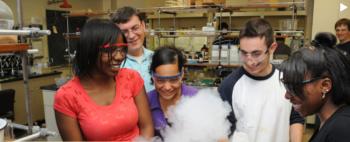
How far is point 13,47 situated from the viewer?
0.96 meters

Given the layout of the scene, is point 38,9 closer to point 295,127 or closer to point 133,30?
point 133,30

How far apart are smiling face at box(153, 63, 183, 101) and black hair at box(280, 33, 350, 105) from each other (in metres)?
0.41

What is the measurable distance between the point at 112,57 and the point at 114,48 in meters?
0.03

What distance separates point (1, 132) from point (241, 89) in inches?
34.0

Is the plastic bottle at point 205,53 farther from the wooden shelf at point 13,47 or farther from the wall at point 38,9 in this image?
the wall at point 38,9

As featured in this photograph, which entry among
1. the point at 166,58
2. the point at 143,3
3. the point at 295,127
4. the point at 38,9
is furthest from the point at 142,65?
the point at 143,3

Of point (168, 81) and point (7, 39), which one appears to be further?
point (168, 81)

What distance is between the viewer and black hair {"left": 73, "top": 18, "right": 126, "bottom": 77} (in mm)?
864

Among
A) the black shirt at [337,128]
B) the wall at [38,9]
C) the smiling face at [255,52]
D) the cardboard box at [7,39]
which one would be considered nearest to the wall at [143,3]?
the wall at [38,9]

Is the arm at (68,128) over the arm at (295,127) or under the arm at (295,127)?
over

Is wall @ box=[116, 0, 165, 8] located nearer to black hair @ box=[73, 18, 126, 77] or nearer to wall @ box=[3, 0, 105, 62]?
wall @ box=[3, 0, 105, 62]

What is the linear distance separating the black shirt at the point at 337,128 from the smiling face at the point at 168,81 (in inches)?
19.9

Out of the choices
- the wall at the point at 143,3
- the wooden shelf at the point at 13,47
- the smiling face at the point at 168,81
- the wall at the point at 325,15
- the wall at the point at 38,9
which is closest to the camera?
the wooden shelf at the point at 13,47

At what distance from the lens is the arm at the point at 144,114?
966mm
